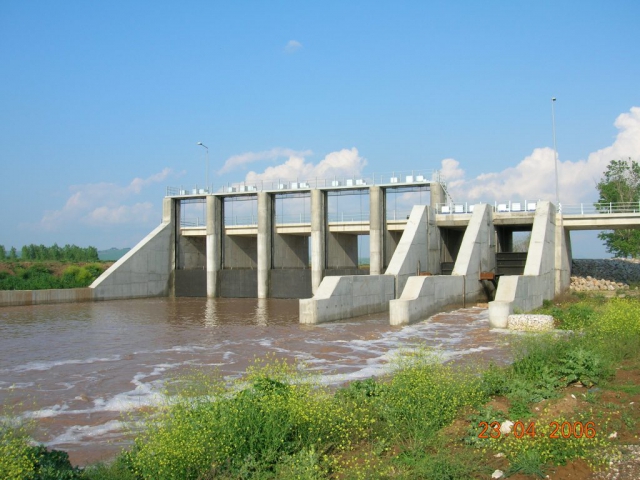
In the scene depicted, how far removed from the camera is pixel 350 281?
2325 cm


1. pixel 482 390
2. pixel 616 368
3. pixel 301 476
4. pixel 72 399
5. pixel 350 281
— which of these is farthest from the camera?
pixel 350 281

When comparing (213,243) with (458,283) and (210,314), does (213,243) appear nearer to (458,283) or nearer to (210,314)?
(210,314)

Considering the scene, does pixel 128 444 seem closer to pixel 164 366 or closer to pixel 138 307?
pixel 164 366

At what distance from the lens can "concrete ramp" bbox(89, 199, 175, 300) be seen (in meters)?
34.5

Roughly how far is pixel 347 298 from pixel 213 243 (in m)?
16.3

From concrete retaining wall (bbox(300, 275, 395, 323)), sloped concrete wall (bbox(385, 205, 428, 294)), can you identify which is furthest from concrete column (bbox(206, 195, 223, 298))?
concrete retaining wall (bbox(300, 275, 395, 323))

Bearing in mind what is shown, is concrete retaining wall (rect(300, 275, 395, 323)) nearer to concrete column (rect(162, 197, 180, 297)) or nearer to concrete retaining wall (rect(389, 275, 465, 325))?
concrete retaining wall (rect(389, 275, 465, 325))

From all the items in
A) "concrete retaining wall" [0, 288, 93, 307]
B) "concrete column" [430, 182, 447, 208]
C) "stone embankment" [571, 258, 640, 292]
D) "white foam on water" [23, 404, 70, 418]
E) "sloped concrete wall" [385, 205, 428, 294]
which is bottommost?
"white foam on water" [23, 404, 70, 418]

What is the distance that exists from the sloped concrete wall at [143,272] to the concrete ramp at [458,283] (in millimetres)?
19355

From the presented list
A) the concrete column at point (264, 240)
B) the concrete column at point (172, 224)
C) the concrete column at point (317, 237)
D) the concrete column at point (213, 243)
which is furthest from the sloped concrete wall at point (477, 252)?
the concrete column at point (172, 224)

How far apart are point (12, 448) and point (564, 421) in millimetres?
5414

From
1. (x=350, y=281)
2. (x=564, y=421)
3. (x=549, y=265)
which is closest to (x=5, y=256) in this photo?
(x=350, y=281)

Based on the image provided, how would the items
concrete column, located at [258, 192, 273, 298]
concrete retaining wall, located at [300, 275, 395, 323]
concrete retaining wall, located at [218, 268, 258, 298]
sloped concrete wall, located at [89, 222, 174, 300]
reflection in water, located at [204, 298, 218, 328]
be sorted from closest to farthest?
concrete retaining wall, located at [300, 275, 395, 323] → reflection in water, located at [204, 298, 218, 328] → sloped concrete wall, located at [89, 222, 174, 300] → concrete column, located at [258, 192, 273, 298] → concrete retaining wall, located at [218, 268, 258, 298]
